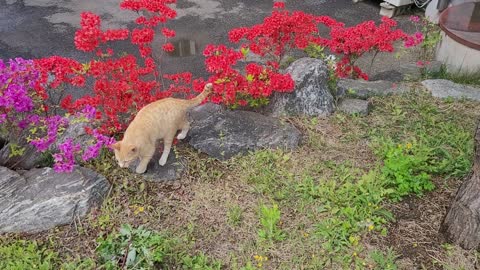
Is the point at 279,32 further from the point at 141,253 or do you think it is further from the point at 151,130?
the point at 141,253

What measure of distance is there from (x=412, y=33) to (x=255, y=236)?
5543 millimetres

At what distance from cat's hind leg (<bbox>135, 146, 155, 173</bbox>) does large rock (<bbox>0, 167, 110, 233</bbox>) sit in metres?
0.29

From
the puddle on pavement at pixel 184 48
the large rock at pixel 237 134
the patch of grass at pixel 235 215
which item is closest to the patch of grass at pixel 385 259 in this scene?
the patch of grass at pixel 235 215

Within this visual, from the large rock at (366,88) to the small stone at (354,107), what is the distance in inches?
6.5

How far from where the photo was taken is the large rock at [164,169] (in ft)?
13.3

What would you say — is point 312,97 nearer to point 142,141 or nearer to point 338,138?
point 338,138

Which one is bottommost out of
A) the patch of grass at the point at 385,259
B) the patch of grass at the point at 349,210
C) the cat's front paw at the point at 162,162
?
the patch of grass at the point at 385,259

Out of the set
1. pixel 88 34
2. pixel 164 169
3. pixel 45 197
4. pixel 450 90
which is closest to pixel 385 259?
pixel 164 169

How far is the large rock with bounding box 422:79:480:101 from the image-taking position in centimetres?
532

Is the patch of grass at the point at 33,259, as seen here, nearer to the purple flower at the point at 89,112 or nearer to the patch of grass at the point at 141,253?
the patch of grass at the point at 141,253

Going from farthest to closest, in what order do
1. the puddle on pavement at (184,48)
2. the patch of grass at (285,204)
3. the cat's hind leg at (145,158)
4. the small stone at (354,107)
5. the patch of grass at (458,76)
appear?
the puddle on pavement at (184,48), the patch of grass at (458,76), the small stone at (354,107), the cat's hind leg at (145,158), the patch of grass at (285,204)

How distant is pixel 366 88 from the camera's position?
5.40 meters

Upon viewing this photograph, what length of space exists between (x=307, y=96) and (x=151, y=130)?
5.89 ft

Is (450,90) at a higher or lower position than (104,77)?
lower
